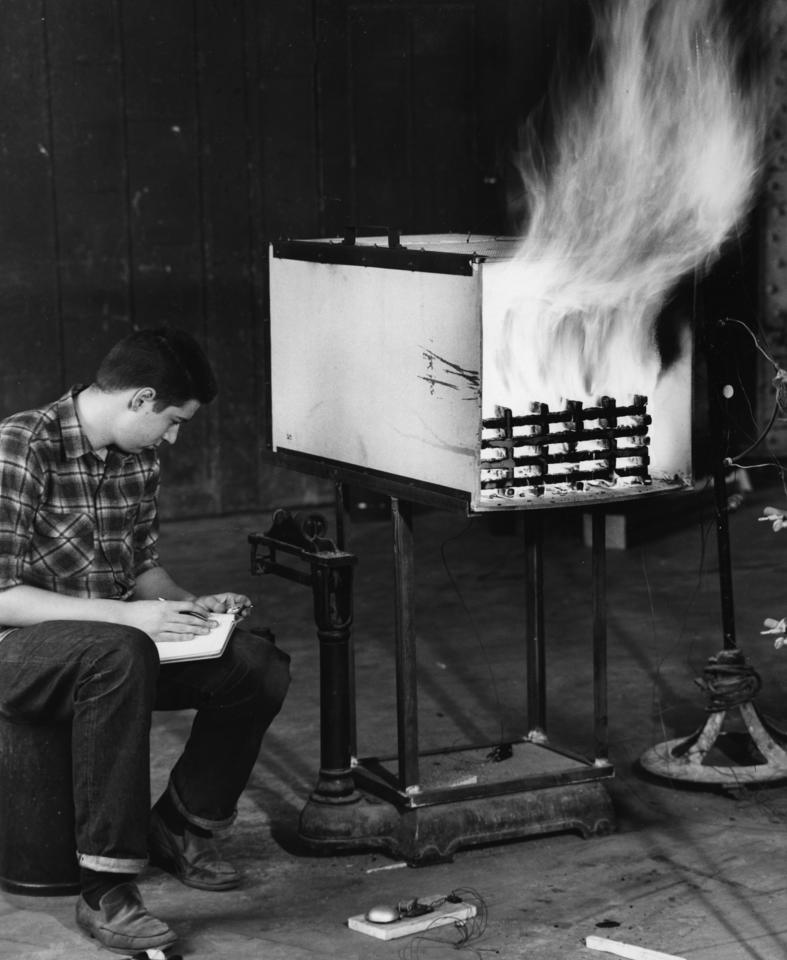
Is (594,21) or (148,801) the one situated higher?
(594,21)

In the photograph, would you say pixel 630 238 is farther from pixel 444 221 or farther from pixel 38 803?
pixel 444 221

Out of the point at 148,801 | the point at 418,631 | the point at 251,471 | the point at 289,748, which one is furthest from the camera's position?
the point at 251,471

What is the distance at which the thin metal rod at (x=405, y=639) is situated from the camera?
4.18m

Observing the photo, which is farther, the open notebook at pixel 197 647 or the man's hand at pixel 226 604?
the man's hand at pixel 226 604

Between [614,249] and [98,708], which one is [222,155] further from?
[98,708]

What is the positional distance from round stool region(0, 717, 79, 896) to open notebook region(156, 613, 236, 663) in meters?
0.27

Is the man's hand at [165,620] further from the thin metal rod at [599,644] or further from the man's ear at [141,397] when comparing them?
the thin metal rod at [599,644]

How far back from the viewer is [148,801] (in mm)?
3771

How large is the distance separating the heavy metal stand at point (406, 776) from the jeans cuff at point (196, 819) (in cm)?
25

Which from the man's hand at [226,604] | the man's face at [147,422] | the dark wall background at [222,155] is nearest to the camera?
the man's face at [147,422]

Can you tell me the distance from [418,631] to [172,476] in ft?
6.67

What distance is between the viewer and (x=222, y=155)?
7.81m

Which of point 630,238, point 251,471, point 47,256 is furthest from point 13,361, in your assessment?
point 630,238

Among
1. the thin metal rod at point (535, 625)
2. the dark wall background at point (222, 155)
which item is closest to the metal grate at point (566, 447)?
the thin metal rod at point (535, 625)
